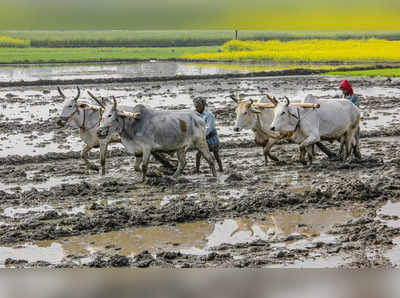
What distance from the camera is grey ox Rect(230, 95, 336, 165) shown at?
1140cm

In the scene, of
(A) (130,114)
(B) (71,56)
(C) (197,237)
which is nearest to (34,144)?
(A) (130,114)

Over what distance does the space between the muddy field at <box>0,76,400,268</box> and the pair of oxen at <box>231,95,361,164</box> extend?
40 centimetres

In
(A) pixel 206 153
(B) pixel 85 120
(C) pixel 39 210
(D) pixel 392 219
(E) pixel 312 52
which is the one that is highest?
(B) pixel 85 120

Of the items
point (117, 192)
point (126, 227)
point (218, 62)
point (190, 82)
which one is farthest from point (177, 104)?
point (218, 62)

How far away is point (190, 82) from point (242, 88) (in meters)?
4.44

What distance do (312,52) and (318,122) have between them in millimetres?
48313

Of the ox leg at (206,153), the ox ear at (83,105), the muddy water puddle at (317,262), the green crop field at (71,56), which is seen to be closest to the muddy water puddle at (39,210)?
the ox leg at (206,153)

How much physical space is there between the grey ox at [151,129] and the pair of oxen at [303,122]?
124 centimetres

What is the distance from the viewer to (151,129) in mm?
10148

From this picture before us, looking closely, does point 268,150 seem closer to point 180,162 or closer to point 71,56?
point 180,162

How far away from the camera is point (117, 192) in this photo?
976cm

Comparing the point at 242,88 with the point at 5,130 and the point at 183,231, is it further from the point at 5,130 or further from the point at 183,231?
the point at 183,231

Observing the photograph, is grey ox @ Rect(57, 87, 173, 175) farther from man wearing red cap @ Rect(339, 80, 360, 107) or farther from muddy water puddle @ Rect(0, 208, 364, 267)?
man wearing red cap @ Rect(339, 80, 360, 107)

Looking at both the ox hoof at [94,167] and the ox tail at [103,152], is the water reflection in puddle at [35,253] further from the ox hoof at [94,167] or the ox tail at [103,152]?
the ox hoof at [94,167]
